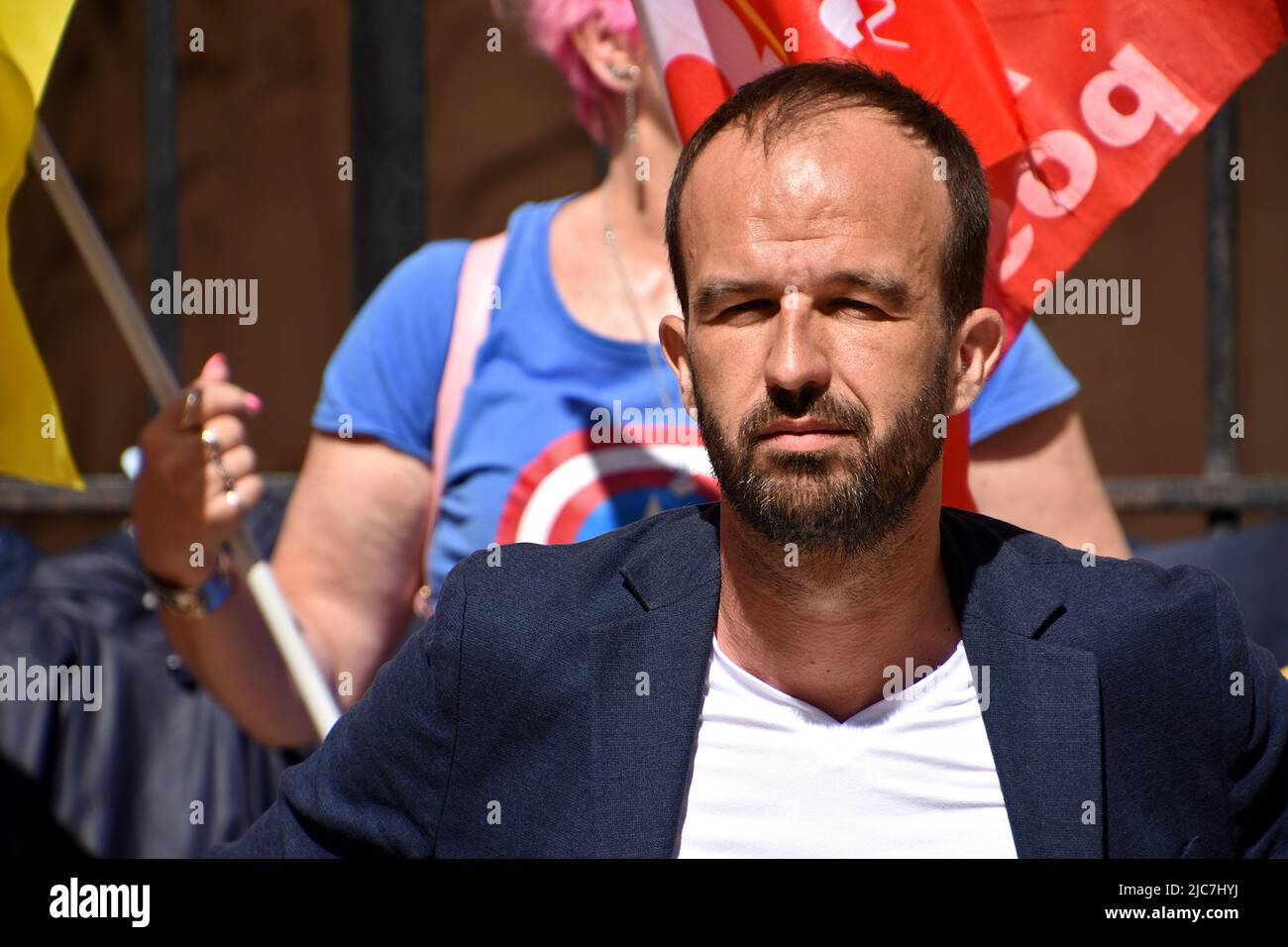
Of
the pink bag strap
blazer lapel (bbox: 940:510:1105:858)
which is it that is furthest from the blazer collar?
the pink bag strap

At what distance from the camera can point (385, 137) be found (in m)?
4.44

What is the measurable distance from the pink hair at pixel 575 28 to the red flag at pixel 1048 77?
0.38m

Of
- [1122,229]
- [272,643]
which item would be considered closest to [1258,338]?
[1122,229]

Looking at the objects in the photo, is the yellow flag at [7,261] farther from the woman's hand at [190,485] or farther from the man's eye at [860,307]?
the man's eye at [860,307]

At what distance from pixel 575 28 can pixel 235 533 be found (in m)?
1.00

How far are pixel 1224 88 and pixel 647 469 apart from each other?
99cm

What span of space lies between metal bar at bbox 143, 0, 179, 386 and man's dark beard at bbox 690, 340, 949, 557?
304 cm

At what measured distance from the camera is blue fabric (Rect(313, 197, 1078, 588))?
2402mm

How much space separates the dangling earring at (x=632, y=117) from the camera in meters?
2.55
